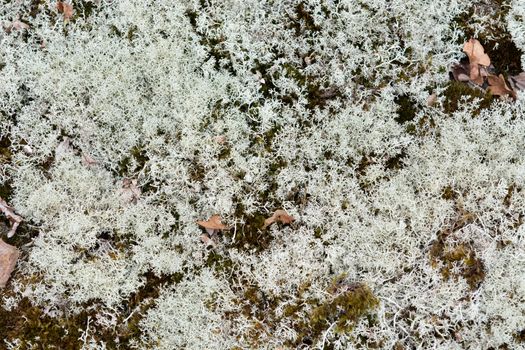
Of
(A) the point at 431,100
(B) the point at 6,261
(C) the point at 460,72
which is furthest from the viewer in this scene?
(C) the point at 460,72

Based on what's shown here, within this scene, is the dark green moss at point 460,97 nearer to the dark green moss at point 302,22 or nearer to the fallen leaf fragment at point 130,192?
the dark green moss at point 302,22

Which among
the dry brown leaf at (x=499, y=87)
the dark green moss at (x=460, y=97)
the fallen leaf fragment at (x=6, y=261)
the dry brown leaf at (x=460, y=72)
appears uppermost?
the dry brown leaf at (x=499, y=87)

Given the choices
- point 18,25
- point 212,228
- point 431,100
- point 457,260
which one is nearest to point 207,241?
Result: point 212,228

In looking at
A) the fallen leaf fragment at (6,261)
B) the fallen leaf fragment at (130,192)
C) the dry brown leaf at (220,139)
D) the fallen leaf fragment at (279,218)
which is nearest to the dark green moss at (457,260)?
the fallen leaf fragment at (279,218)

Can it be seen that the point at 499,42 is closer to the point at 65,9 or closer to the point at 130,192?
the point at 130,192

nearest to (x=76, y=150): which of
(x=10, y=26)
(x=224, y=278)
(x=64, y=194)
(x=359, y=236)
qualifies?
(x=64, y=194)

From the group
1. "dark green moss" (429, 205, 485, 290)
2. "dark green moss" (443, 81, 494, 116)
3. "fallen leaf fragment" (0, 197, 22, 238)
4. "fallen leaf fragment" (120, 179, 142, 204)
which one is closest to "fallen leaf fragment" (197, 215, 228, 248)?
"fallen leaf fragment" (120, 179, 142, 204)
